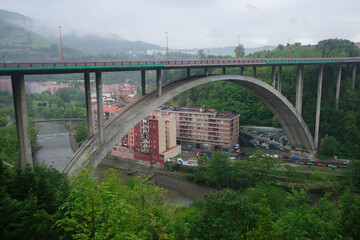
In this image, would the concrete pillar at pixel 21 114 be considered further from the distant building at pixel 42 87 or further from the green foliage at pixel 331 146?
the distant building at pixel 42 87

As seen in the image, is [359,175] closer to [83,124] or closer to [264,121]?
[264,121]

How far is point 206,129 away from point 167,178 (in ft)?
28.1

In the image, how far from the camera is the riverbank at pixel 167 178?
23.8 metres

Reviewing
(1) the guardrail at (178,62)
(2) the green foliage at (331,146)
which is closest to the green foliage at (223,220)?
(1) the guardrail at (178,62)

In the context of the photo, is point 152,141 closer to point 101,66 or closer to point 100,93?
point 100,93

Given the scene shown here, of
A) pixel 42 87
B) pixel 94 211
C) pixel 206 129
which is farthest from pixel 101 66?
pixel 42 87

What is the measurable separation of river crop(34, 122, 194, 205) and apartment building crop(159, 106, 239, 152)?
9.51m

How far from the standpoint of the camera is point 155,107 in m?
16.5

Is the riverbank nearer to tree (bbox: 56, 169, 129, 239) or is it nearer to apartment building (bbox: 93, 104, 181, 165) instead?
apartment building (bbox: 93, 104, 181, 165)

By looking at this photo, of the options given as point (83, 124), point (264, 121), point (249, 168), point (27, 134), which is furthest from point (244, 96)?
point (27, 134)

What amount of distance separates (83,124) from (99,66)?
104 feet

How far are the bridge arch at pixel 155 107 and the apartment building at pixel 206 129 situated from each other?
Result: 5.75 metres

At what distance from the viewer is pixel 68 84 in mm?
74312

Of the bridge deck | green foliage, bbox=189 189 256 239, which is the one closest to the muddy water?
the bridge deck
